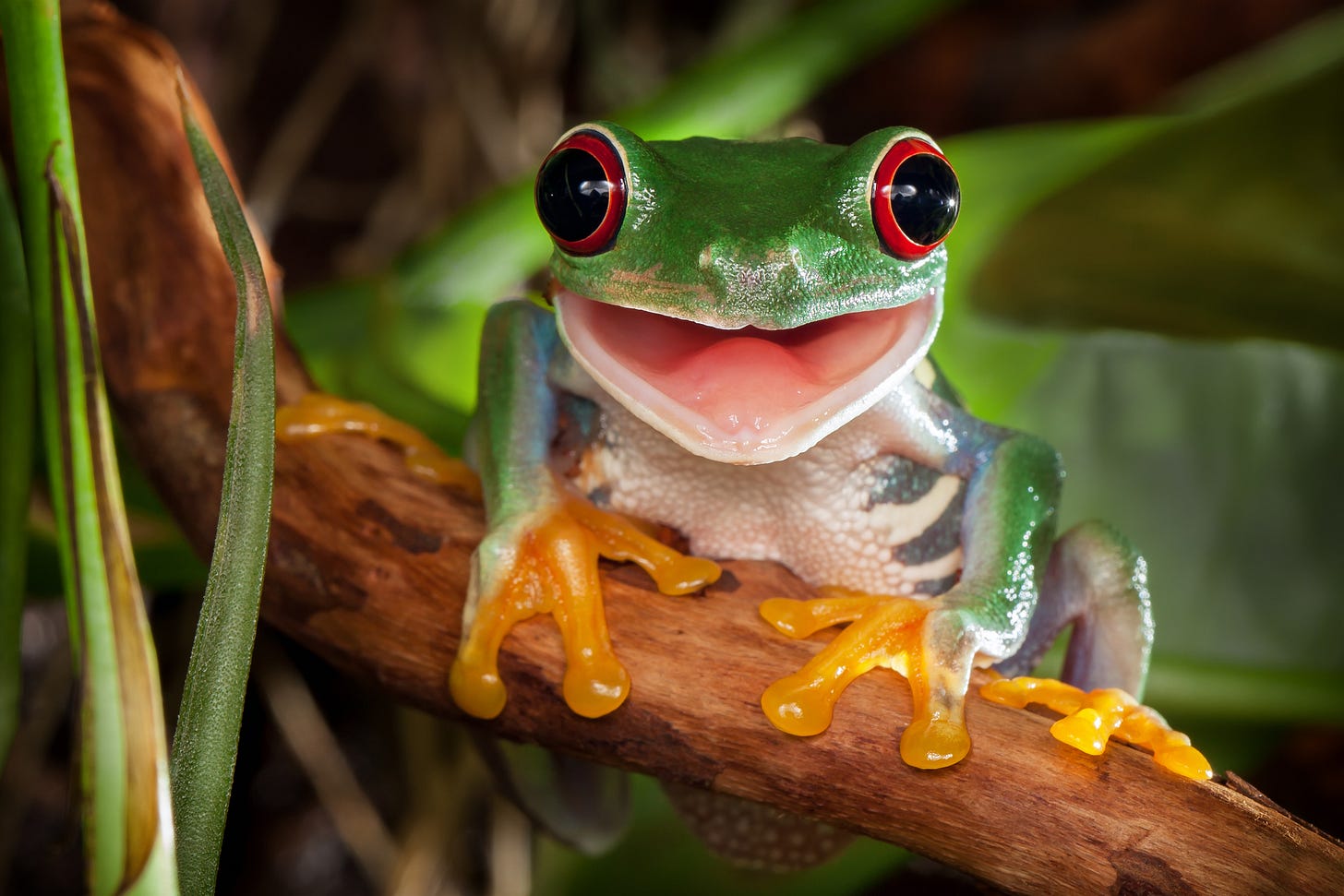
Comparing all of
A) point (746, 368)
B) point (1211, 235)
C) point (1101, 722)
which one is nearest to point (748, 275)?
point (746, 368)

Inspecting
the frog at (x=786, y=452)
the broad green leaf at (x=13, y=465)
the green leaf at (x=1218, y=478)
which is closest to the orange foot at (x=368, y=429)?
the frog at (x=786, y=452)

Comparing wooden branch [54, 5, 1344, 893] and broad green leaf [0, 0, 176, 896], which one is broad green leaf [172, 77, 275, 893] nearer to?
broad green leaf [0, 0, 176, 896]

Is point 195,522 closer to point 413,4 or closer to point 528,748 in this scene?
point 528,748

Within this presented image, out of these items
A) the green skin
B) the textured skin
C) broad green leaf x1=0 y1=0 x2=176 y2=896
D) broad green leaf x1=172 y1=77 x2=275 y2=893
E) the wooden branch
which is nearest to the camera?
broad green leaf x1=0 y1=0 x2=176 y2=896

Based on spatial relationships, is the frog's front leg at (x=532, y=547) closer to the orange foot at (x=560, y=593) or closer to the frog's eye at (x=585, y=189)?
the orange foot at (x=560, y=593)

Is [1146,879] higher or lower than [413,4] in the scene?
lower

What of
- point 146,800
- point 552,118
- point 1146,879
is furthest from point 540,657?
point 552,118

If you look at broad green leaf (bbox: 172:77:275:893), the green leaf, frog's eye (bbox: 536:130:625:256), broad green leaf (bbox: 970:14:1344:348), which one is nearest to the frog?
frog's eye (bbox: 536:130:625:256)
